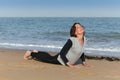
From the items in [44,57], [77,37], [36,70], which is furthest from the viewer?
[44,57]

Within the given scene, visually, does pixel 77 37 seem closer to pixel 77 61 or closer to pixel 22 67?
pixel 77 61

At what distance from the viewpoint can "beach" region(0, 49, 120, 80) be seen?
671 cm

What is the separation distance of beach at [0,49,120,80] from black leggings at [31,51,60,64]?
13 centimetres

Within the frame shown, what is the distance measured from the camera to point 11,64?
8.10 m

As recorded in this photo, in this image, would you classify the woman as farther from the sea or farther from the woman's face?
the sea

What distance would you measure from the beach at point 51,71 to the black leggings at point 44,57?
0.43 feet

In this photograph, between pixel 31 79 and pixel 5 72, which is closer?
pixel 31 79

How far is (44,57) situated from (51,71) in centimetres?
119

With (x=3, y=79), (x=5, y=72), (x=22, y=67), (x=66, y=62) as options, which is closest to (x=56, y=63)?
(x=66, y=62)

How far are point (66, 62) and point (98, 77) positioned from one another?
1246 millimetres

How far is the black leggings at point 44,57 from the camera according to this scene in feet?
27.0

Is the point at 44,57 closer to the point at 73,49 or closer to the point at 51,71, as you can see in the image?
the point at 73,49

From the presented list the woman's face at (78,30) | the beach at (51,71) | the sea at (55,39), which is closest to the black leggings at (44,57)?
→ the beach at (51,71)

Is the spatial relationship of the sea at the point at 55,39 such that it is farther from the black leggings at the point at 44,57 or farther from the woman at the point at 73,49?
the woman at the point at 73,49
